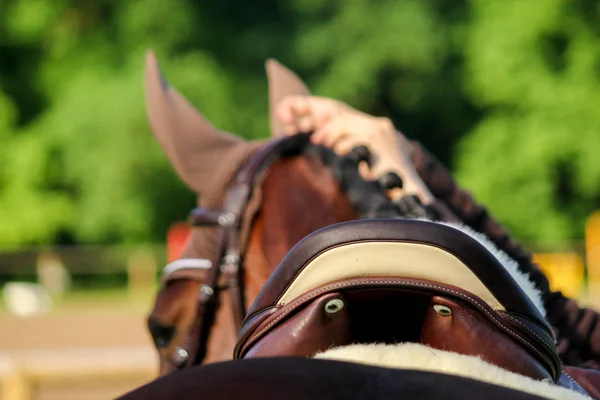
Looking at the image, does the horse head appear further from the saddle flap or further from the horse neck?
the saddle flap

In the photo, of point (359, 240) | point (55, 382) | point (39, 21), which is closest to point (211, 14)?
point (39, 21)

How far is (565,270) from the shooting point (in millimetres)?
13797

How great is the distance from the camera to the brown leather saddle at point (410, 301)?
91 cm

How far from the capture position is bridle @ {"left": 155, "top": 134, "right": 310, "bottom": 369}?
1766mm

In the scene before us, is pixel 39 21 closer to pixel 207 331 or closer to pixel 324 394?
pixel 207 331

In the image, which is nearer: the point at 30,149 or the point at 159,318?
the point at 159,318

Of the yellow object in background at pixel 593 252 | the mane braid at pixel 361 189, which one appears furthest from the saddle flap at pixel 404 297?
the yellow object in background at pixel 593 252

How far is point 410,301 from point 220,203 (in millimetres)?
1012

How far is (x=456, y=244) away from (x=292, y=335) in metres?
0.20

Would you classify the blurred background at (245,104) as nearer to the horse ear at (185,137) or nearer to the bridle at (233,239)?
the horse ear at (185,137)

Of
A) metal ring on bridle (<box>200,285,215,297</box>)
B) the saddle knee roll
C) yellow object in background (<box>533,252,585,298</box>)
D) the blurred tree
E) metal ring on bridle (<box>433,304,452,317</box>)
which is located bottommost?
yellow object in background (<box>533,252,585,298</box>)

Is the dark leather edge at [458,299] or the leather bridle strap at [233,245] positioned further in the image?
the leather bridle strap at [233,245]

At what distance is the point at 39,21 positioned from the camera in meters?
16.9

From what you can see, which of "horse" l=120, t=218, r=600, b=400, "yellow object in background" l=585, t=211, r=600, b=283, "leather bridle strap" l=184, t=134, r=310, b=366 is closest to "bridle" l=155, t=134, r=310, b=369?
"leather bridle strap" l=184, t=134, r=310, b=366
